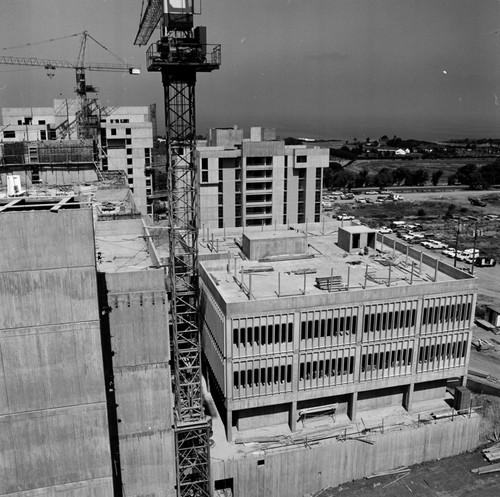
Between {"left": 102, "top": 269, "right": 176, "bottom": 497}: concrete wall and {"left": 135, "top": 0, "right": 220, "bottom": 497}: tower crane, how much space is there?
429 centimetres

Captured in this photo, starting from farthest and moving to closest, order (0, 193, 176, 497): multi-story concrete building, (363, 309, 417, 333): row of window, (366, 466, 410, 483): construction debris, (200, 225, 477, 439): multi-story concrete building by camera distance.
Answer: (363, 309, 417, 333): row of window
(366, 466, 410, 483): construction debris
(200, 225, 477, 439): multi-story concrete building
(0, 193, 176, 497): multi-story concrete building

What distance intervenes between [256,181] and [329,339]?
44574 mm

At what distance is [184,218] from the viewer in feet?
144

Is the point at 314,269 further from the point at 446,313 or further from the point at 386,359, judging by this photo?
the point at 446,313

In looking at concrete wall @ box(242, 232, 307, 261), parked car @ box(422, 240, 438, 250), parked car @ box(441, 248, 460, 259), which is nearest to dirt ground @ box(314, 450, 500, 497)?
concrete wall @ box(242, 232, 307, 261)

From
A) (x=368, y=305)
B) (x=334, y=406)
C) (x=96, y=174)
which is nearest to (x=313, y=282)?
(x=368, y=305)

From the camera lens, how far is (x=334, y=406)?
49.5m

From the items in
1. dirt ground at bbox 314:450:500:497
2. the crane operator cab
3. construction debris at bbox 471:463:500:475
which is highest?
the crane operator cab

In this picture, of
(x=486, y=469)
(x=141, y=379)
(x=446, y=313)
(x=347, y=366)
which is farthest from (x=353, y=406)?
(x=141, y=379)

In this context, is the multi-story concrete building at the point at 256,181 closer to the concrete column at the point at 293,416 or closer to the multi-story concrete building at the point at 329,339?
the multi-story concrete building at the point at 329,339

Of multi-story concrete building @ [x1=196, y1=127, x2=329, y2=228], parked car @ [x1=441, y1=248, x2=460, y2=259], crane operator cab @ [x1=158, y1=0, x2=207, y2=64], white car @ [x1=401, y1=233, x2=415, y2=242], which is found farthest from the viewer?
white car @ [x1=401, y1=233, x2=415, y2=242]

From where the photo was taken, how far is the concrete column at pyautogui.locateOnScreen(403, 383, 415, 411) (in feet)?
164

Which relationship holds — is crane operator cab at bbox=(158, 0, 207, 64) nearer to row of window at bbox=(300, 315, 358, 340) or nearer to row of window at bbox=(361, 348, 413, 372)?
row of window at bbox=(300, 315, 358, 340)

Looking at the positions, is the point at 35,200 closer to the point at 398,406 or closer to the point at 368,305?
the point at 368,305
